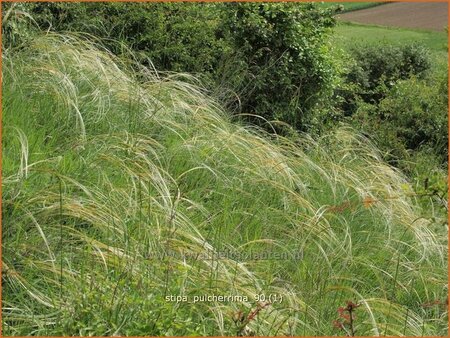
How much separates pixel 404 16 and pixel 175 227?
22.5 m

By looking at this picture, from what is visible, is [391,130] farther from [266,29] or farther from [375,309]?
[375,309]

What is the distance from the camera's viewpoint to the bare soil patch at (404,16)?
2436 cm

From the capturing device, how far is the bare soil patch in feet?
79.9

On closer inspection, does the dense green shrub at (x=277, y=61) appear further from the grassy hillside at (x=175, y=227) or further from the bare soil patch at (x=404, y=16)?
the bare soil patch at (x=404, y=16)

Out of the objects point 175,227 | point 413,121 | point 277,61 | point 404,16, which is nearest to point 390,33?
point 404,16

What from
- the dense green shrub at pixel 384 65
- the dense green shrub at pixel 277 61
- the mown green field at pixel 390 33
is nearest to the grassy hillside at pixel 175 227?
the dense green shrub at pixel 277 61

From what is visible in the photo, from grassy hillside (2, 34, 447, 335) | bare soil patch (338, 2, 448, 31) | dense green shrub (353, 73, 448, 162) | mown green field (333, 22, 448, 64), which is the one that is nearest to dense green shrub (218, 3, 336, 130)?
grassy hillside (2, 34, 447, 335)

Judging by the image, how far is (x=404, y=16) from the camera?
25469 millimetres

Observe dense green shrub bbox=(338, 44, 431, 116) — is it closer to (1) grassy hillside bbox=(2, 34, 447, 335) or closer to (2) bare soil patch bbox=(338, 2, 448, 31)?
(1) grassy hillside bbox=(2, 34, 447, 335)

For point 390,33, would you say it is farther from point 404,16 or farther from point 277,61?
point 277,61

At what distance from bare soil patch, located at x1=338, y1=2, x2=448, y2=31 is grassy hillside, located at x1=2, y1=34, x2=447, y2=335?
727 inches

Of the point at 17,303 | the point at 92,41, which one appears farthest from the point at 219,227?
the point at 92,41

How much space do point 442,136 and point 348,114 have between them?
2174mm

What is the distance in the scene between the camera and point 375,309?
13.6 feet
